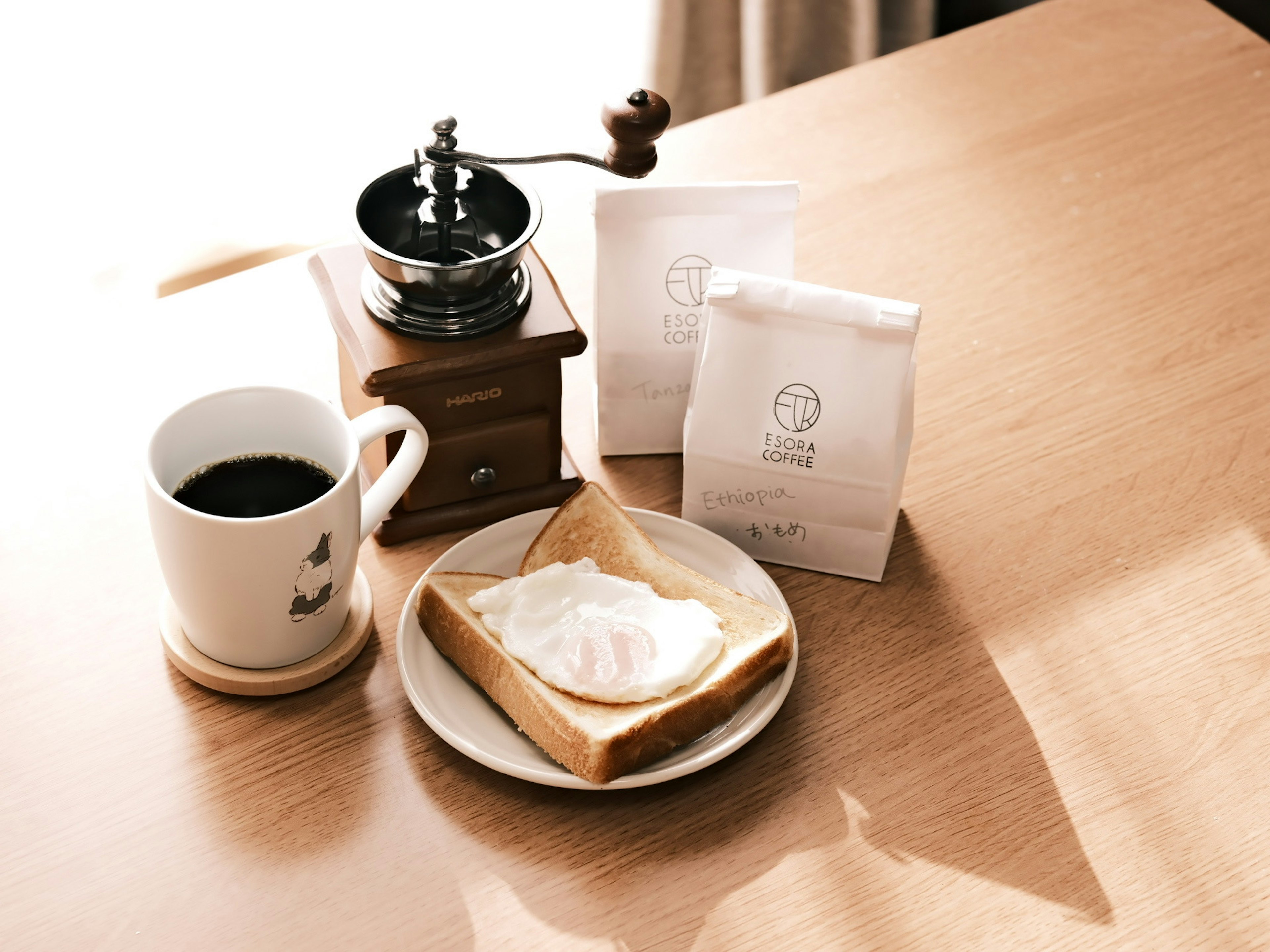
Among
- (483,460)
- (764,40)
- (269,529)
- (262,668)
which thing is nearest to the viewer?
(269,529)

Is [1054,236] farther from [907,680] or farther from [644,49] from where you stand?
[644,49]

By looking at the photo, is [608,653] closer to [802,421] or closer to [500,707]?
[500,707]

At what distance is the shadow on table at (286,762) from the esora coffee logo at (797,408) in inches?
16.4

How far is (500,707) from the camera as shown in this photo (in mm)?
954

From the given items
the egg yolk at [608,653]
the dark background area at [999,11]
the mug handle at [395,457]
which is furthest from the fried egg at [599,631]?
the dark background area at [999,11]

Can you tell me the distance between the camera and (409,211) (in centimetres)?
109

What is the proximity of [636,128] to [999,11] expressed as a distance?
1783 mm

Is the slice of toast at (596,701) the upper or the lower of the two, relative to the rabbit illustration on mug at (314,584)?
lower

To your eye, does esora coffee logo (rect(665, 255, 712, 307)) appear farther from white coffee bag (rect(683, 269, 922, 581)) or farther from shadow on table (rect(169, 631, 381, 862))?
shadow on table (rect(169, 631, 381, 862))

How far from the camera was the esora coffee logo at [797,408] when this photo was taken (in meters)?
1.04

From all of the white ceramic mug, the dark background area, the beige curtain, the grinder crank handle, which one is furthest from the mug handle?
the beige curtain

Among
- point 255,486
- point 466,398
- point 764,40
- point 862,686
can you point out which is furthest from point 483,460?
point 764,40

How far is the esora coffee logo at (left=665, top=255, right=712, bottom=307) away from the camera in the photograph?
1.15 meters

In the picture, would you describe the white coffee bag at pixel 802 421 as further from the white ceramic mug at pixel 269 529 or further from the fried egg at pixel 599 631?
the white ceramic mug at pixel 269 529
